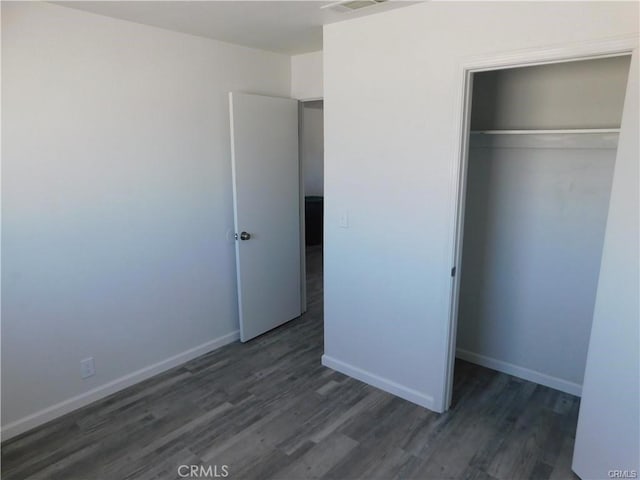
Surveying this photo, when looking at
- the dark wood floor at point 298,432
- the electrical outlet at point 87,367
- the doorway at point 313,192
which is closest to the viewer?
the dark wood floor at point 298,432

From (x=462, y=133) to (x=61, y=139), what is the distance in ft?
7.43

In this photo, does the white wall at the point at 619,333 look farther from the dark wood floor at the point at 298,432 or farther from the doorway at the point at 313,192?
the doorway at the point at 313,192

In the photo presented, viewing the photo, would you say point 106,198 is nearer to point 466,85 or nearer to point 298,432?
point 298,432

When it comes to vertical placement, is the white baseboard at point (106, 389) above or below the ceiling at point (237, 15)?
below

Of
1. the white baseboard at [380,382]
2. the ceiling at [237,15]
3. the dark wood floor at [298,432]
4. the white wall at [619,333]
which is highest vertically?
the ceiling at [237,15]

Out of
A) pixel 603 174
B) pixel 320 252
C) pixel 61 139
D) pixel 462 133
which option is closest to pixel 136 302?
pixel 61 139

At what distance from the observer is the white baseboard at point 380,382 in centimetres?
276

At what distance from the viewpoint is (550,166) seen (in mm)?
2746

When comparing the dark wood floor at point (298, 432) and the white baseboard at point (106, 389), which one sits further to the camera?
the white baseboard at point (106, 389)

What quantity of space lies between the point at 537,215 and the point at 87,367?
10.2ft

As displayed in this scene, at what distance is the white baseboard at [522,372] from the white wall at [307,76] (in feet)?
8.01

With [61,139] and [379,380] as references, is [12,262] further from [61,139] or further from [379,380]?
[379,380]

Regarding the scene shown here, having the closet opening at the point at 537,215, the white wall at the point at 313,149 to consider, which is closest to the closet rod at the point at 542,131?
the closet opening at the point at 537,215

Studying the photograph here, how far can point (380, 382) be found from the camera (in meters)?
2.97
